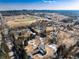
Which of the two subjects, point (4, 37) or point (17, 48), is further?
point (4, 37)

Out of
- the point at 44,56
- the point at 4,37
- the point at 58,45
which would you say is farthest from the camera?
the point at 4,37

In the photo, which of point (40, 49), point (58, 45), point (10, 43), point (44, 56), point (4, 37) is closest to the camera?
point (44, 56)

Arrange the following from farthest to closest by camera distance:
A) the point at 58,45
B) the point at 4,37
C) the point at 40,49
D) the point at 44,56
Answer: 1. the point at 4,37
2. the point at 58,45
3. the point at 40,49
4. the point at 44,56

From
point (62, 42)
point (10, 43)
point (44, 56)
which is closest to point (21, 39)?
point (10, 43)

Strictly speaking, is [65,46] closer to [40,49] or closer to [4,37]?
[40,49]

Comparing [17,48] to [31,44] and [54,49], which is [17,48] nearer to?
[31,44]

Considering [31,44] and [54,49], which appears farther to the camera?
[31,44]

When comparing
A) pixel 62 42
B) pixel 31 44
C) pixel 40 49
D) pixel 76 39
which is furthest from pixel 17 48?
pixel 76 39

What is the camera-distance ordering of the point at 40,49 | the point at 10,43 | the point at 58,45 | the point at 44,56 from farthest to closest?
the point at 10,43 → the point at 58,45 → the point at 40,49 → the point at 44,56

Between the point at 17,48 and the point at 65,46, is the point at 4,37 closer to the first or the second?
the point at 17,48
